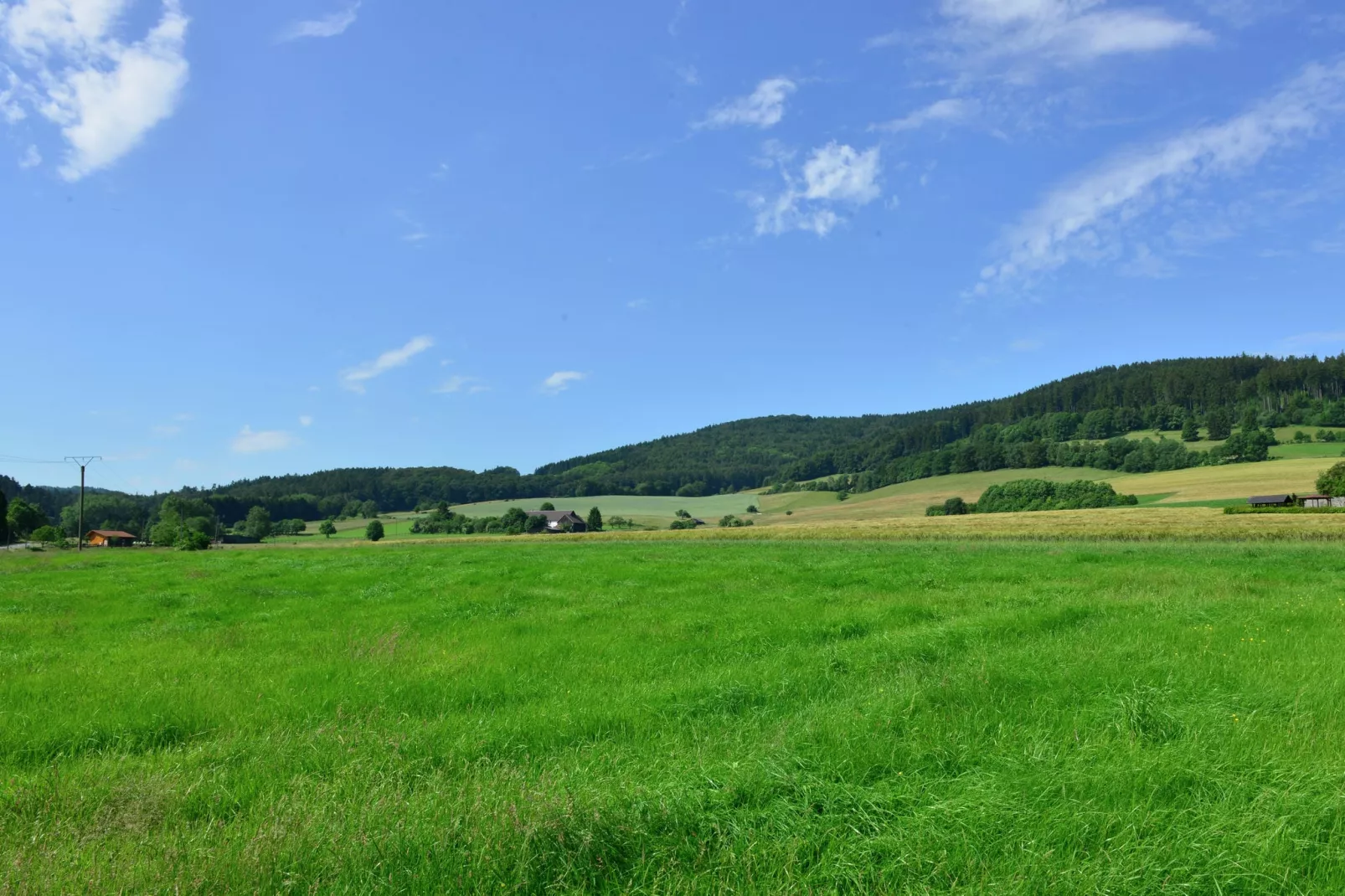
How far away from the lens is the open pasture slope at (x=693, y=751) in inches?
167

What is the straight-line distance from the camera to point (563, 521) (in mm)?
126000

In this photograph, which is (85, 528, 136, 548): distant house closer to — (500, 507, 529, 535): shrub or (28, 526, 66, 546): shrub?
(28, 526, 66, 546): shrub

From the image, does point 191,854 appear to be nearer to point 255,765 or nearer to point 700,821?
point 255,765

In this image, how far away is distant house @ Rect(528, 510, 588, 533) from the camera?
125 meters

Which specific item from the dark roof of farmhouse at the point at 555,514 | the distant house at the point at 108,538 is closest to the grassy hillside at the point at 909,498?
the dark roof of farmhouse at the point at 555,514

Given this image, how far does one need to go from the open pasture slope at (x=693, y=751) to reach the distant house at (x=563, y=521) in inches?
4364

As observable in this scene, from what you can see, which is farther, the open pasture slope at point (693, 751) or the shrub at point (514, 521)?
the shrub at point (514, 521)

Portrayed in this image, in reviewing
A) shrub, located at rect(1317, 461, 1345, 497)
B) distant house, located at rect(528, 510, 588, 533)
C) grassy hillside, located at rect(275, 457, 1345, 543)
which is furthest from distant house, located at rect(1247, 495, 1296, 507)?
distant house, located at rect(528, 510, 588, 533)

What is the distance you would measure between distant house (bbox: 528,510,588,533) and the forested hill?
45.8 metres

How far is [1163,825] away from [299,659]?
35.1 feet

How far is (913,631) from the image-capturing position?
38.2ft

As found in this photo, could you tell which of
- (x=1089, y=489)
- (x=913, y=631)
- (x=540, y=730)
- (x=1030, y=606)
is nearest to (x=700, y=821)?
(x=540, y=730)

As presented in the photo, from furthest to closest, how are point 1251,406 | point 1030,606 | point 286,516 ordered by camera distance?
1. point 286,516
2. point 1251,406
3. point 1030,606

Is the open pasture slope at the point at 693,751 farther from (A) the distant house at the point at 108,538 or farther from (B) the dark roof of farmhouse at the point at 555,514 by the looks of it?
(A) the distant house at the point at 108,538
